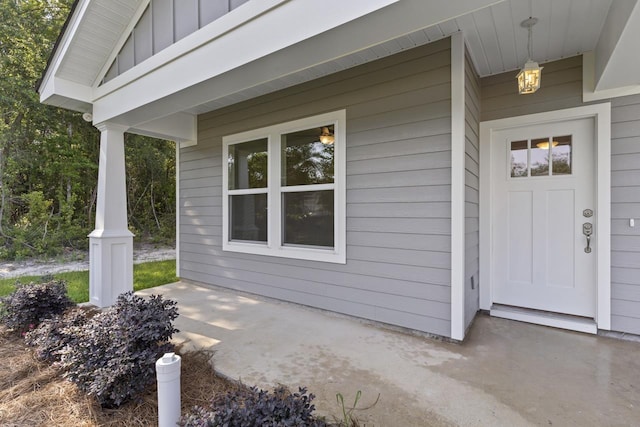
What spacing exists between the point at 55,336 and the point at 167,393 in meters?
1.56

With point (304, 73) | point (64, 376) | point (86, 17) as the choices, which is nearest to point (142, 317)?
point (64, 376)

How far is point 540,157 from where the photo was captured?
3.24 meters

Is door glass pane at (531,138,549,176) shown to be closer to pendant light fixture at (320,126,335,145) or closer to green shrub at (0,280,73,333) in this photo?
pendant light fixture at (320,126,335,145)

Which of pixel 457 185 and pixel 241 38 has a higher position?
pixel 241 38

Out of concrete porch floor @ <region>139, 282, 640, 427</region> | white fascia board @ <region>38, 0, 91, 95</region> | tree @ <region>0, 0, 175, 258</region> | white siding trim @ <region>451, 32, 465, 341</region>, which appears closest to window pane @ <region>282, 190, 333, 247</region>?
concrete porch floor @ <region>139, 282, 640, 427</region>

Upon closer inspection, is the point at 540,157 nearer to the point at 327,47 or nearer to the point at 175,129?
the point at 327,47

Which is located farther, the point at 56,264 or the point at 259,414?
the point at 56,264

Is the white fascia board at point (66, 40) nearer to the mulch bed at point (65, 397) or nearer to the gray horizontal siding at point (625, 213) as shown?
the mulch bed at point (65, 397)

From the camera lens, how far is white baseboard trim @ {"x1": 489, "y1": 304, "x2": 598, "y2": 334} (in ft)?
9.58

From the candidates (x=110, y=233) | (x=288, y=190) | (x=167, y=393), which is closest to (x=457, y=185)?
(x=288, y=190)

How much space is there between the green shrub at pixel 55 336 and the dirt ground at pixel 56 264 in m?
3.98

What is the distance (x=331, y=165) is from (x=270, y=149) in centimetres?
100

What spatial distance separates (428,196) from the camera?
2.85m

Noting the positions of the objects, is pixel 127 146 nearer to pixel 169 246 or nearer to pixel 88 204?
pixel 88 204
